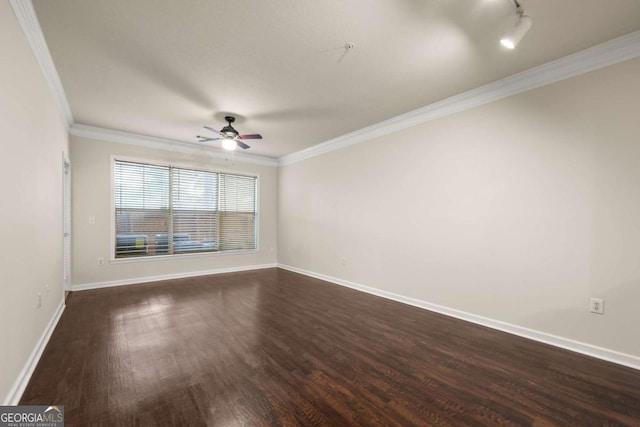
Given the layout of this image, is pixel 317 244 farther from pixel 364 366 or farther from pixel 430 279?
pixel 364 366

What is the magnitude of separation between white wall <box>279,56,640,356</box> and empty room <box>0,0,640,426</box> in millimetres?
19

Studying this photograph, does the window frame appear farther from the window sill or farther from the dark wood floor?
the dark wood floor

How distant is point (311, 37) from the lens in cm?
221

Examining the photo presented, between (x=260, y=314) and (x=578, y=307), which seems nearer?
(x=578, y=307)

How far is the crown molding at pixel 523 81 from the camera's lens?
227cm

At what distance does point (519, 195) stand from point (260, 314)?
3.30 meters

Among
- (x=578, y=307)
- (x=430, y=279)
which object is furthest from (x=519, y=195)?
(x=430, y=279)

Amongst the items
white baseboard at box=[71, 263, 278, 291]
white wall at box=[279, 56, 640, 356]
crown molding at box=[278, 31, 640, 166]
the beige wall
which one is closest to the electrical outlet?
white wall at box=[279, 56, 640, 356]

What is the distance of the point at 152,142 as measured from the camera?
16.6ft

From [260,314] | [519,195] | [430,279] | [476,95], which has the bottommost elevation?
[260,314]

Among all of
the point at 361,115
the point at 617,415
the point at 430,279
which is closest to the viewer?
the point at 617,415

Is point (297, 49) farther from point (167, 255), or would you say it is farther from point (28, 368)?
point (167, 255)

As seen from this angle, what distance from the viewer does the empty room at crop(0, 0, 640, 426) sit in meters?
1.82

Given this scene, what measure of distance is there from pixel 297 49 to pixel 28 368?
337cm
